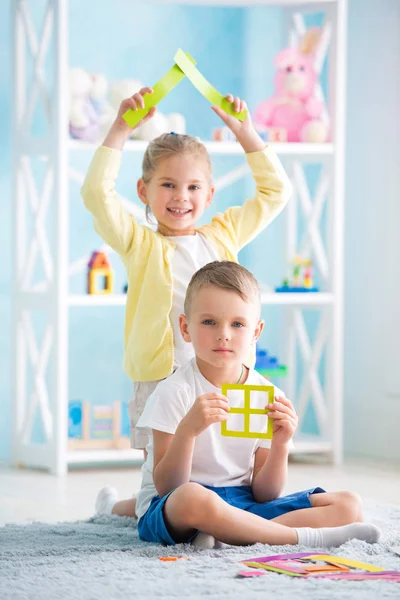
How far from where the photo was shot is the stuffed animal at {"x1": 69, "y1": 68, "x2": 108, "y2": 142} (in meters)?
3.30

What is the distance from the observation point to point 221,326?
195cm

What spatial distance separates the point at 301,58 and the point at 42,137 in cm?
92

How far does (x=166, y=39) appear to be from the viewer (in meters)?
3.69

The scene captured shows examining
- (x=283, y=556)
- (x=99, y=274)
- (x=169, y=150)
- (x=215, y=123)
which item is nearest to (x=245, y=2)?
(x=215, y=123)

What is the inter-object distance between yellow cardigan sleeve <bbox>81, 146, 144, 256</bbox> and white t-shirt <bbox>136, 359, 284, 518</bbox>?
0.42 m

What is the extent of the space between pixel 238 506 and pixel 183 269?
2.00ft

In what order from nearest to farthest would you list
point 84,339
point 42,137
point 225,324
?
1. point 225,324
2. point 42,137
3. point 84,339

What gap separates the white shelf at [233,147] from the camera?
3.27 meters

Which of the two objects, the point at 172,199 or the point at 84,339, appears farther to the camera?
the point at 84,339

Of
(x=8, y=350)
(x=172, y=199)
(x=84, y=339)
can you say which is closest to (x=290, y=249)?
(x=84, y=339)

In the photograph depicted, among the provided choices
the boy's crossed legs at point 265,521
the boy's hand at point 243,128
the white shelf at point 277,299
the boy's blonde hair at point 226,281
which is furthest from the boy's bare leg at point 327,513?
the white shelf at point 277,299

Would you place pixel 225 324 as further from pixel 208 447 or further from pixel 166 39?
pixel 166 39

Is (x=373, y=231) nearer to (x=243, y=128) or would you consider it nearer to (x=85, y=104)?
(x=85, y=104)

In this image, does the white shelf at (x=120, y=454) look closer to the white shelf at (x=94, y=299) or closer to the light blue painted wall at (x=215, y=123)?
the light blue painted wall at (x=215, y=123)
